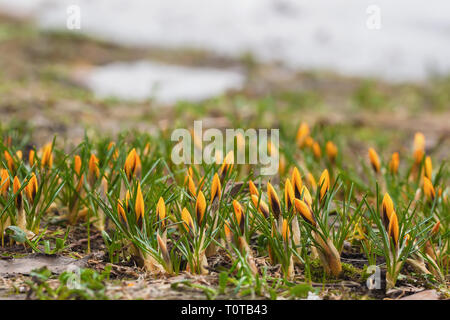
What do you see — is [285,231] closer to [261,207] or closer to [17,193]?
[261,207]

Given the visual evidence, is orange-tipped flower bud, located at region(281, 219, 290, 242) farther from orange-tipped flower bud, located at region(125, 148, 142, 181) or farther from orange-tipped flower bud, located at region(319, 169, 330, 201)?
orange-tipped flower bud, located at region(125, 148, 142, 181)

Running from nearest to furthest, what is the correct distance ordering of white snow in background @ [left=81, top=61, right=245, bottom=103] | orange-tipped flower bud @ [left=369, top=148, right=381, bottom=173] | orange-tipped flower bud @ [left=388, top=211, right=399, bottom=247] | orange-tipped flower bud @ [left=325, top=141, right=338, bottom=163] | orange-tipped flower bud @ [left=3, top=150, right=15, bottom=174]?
orange-tipped flower bud @ [left=388, top=211, right=399, bottom=247] → orange-tipped flower bud @ [left=3, top=150, right=15, bottom=174] → orange-tipped flower bud @ [left=369, top=148, right=381, bottom=173] → orange-tipped flower bud @ [left=325, top=141, right=338, bottom=163] → white snow in background @ [left=81, top=61, right=245, bottom=103]

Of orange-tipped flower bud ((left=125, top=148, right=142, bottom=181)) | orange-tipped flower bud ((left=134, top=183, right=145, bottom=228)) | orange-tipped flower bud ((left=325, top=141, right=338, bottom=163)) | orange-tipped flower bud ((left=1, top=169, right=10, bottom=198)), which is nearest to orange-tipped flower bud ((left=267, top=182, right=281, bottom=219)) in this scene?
orange-tipped flower bud ((left=134, top=183, right=145, bottom=228))

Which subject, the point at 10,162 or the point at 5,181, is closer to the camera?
the point at 5,181

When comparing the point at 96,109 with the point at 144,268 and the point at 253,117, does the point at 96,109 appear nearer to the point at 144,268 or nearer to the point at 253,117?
A: the point at 253,117

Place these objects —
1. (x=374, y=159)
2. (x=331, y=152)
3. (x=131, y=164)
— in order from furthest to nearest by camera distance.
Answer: (x=331, y=152) < (x=374, y=159) < (x=131, y=164)

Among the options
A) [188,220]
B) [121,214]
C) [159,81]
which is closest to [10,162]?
[121,214]

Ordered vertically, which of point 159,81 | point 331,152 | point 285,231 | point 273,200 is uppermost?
point 159,81

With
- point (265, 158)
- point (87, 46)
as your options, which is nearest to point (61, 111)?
point (265, 158)

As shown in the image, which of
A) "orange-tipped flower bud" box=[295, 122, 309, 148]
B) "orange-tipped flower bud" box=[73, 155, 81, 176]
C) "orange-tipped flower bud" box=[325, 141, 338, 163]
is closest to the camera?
"orange-tipped flower bud" box=[73, 155, 81, 176]

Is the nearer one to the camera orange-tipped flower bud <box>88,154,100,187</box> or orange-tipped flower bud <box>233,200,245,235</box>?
orange-tipped flower bud <box>233,200,245,235</box>
